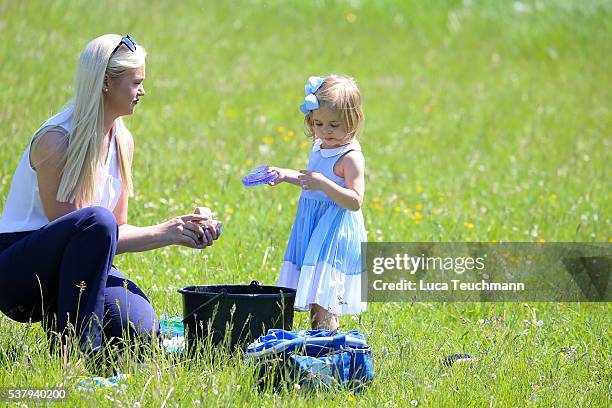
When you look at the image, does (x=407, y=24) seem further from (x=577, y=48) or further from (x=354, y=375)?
(x=354, y=375)

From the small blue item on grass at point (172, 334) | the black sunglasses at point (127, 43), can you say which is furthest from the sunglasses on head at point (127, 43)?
the small blue item on grass at point (172, 334)

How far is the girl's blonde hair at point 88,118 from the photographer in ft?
13.0

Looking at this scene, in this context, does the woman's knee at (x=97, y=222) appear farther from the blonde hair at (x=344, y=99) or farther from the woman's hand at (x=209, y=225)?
the blonde hair at (x=344, y=99)

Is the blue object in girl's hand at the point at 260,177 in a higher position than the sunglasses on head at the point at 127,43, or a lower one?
lower

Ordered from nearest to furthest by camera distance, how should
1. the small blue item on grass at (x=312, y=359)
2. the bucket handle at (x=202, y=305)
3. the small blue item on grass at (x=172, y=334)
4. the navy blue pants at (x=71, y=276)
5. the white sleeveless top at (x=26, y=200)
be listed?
the small blue item on grass at (x=312, y=359) < the navy blue pants at (x=71, y=276) < the bucket handle at (x=202, y=305) < the white sleeveless top at (x=26, y=200) < the small blue item on grass at (x=172, y=334)

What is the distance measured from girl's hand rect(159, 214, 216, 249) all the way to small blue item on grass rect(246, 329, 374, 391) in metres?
0.51

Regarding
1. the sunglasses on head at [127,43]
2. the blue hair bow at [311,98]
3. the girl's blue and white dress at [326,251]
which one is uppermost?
the sunglasses on head at [127,43]

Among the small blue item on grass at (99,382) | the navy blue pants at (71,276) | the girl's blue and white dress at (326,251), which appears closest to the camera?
the small blue item on grass at (99,382)

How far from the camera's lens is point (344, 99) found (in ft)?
14.6

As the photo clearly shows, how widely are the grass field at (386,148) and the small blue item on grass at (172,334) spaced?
19 cm

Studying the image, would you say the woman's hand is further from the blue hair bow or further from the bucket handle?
the blue hair bow

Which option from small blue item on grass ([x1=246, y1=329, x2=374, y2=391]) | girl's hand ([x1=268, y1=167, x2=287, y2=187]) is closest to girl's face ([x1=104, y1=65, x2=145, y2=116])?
girl's hand ([x1=268, y1=167, x2=287, y2=187])

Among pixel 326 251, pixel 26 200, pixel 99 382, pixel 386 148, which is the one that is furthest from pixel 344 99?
pixel 386 148

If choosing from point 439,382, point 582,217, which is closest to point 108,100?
point 439,382
